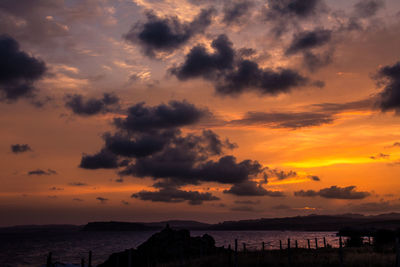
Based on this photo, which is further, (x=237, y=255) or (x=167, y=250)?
(x=167, y=250)

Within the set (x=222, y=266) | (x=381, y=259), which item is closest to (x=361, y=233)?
(x=381, y=259)

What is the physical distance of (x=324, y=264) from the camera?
117ft

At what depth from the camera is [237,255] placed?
42844 millimetres

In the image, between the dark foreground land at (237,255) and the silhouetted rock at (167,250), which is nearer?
the dark foreground land at (237,255)

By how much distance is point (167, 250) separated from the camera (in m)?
54.9

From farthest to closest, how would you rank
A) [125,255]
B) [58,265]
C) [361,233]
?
[361,233] < [125,255] < [58,265]

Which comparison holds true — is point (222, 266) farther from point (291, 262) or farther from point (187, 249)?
point (187, 249)

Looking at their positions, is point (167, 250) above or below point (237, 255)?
below

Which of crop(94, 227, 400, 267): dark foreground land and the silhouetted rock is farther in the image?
the silhouetted rock

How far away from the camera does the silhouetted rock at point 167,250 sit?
2000 inches

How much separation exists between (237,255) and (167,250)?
48.4ft

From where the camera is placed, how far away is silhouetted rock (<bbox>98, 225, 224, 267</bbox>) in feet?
167

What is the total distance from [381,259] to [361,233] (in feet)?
131

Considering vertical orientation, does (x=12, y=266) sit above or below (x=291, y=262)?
below
